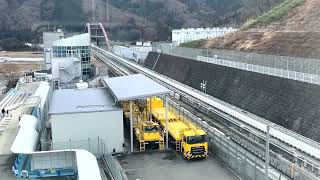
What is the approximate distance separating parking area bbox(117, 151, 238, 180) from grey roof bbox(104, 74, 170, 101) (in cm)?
274

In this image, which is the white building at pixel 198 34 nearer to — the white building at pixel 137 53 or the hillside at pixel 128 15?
the white building at pixel 137 53

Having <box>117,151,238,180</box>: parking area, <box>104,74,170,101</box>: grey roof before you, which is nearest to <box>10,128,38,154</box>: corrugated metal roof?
<box>117,151,238,180</box>: parking area

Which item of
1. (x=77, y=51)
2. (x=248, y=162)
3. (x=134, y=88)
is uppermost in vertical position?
(x=77, y=51)

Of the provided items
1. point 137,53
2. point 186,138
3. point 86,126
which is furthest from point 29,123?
point 137,53

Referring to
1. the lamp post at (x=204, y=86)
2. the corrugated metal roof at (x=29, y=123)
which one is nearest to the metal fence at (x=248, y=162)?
the corrugated metal roof at (x=29, y=123)

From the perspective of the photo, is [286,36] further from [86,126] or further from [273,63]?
[86,126]

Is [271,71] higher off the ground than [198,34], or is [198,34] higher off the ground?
[198,34]

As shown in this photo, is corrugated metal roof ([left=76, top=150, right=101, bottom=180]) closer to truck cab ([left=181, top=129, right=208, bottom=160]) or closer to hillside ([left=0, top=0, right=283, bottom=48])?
truck cab ([left=181, top=129, right=208, bottom=160])

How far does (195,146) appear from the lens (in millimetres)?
17266

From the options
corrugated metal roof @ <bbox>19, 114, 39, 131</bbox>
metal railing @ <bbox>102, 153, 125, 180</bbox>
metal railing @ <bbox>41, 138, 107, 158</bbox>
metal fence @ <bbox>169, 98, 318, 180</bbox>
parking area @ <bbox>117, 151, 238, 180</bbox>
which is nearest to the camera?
metal fence @ <bbox>169, 98, 318, 180</bbox>

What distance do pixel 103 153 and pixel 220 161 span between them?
521 centimetres

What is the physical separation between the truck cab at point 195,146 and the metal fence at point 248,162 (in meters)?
0.82

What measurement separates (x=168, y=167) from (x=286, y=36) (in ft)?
84.1

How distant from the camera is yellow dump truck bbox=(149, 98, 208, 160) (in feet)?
56.6
